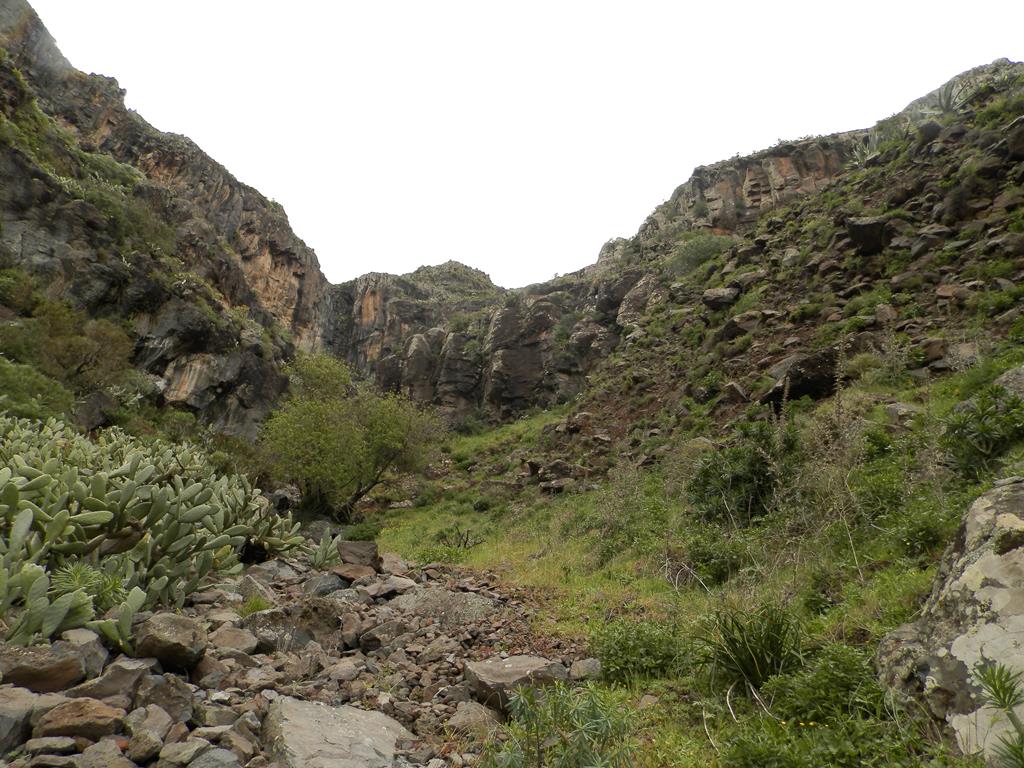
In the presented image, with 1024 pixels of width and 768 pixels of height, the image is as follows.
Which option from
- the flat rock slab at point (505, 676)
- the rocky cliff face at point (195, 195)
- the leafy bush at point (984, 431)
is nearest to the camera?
the flat rock slab at point (505, 676)

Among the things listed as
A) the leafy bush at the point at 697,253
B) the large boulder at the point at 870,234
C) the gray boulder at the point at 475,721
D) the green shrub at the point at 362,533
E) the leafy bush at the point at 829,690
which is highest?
the leafy bush at the point at 697,253

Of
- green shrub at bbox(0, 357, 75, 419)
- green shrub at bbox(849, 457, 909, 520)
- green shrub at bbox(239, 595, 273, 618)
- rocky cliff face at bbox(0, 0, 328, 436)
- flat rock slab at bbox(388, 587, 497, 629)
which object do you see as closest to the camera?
green shrub at bbox(239, 595, 273, 618)

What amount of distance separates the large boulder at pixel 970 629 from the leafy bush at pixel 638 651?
1600mm

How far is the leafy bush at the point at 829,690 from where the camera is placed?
297 centimetres

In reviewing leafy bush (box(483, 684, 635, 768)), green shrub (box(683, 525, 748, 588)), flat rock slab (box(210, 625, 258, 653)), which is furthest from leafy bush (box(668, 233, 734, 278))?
leafy bush (box(483, 684, 635, 768))

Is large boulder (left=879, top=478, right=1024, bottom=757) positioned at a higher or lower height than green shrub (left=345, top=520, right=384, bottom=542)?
higher

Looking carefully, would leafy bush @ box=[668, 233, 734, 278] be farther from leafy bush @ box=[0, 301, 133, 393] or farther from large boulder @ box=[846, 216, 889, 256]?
leafy bush @ box=[0, 301, 133, 393]

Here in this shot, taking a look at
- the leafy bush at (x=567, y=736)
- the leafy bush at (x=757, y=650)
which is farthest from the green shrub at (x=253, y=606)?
the leafy bush at (x=757, y=650)

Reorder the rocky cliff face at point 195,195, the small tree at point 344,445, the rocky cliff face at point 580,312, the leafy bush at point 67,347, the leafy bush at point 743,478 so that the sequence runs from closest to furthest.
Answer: the leafy bush at point 743,478, the leafy bush at point 67,347, the small tree at point 344,445, the rocky cliff face at point 580,312, the rocky cliff face at point 195,195

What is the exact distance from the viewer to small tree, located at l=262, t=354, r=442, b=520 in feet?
62.4

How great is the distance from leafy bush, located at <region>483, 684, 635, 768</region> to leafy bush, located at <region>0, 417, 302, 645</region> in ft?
8.70

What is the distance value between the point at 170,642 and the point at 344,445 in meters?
16.5

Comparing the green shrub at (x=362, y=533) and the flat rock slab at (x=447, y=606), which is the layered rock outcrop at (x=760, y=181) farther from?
the flat rock slab at (x=447, y=606)

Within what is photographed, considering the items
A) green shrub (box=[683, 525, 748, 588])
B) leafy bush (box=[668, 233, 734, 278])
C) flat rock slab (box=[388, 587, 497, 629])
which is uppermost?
leafy bush (box=[668, 233, 734, 278])
